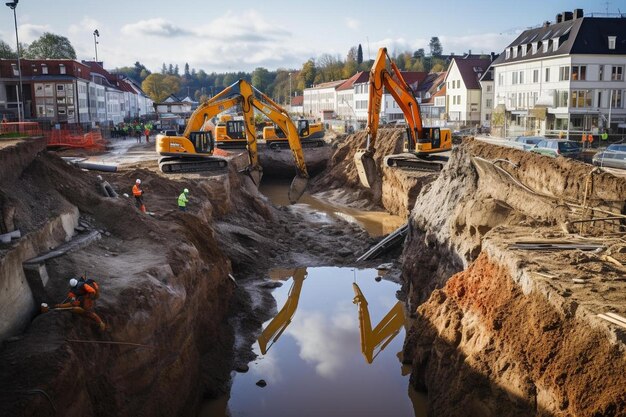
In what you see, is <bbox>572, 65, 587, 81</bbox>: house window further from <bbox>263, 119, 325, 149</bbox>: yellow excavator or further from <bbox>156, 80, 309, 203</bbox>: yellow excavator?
<bbox>156, 80, 309, 203</bbox>: yellow excavator

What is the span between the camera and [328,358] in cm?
2020

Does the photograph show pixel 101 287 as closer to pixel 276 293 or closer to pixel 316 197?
pixel 276 293

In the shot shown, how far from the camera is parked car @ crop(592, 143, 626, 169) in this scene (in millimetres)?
29027

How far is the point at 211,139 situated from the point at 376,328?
16608 mm

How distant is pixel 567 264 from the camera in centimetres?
1373

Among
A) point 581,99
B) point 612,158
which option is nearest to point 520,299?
point 612,158

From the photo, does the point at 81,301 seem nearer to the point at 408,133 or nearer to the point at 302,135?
the point at 408,133

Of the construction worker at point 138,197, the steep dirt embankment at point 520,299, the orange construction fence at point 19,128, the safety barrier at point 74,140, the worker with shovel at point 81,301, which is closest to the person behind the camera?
the steep dirt embankment at point 520,299

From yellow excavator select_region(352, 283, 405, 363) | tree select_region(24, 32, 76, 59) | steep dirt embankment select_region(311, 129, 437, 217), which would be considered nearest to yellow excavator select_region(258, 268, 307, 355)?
yellow excavator select_region(352, 283, 405, 363)

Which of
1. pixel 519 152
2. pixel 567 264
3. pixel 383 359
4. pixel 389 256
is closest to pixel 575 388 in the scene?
pixel 567 264

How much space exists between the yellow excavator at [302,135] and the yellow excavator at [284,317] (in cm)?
2821

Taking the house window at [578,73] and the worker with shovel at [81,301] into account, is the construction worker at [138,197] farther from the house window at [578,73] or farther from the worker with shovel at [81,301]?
the house window at [578,73]

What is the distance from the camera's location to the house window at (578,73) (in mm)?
56312

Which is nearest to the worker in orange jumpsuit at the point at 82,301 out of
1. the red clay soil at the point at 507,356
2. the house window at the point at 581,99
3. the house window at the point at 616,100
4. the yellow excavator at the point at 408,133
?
the red clay soil at the point at 507,356
